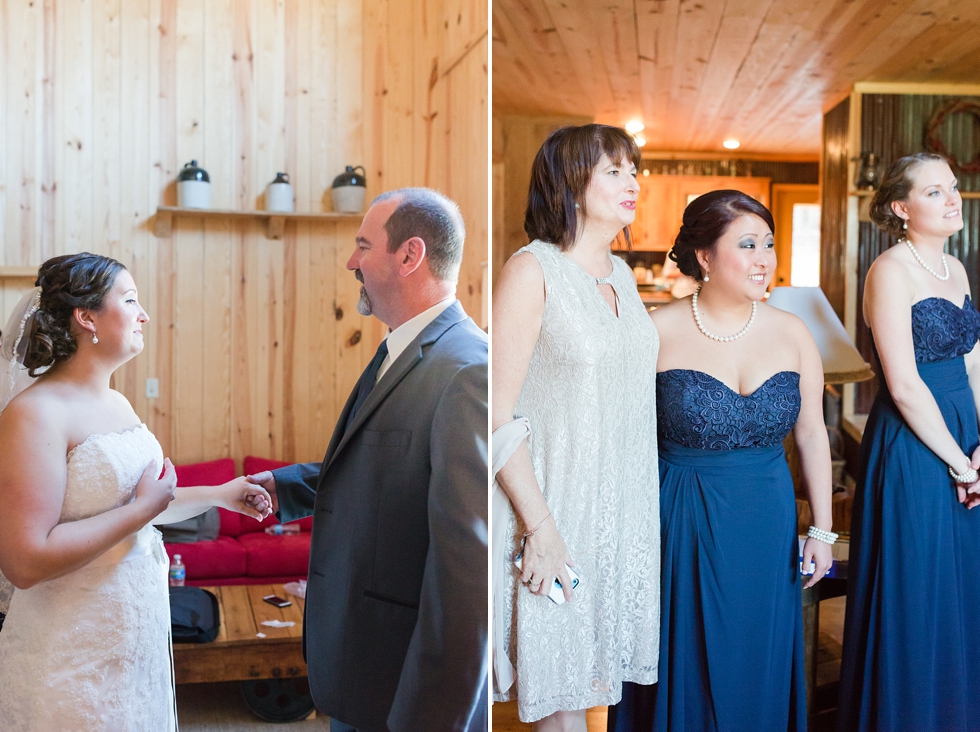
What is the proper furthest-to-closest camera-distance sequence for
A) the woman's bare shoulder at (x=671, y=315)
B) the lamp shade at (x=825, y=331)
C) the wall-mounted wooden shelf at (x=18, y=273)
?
the lamp shade at (x=825, y=331) < the woman's bare shoulder at (x=671, y=315) < the wall-mounted wooden shelf at (x=18, y=273)

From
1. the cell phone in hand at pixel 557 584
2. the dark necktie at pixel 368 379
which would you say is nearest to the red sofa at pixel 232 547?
the dark necktie at pixel 368 379

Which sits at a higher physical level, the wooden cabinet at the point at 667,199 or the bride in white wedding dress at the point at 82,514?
the wooden cabinet at the point at 667,199

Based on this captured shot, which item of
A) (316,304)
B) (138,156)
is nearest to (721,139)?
(316,304)

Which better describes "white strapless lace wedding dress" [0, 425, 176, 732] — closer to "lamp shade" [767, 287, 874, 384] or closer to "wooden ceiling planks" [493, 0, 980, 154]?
"wooden ceiling planks" [493, 0, 980, 154]

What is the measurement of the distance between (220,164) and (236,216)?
7cm

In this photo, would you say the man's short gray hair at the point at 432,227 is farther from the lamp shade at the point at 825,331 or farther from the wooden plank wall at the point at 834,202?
the wooden plank wall at the point at 834,202

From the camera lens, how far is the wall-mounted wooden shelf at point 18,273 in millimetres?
968

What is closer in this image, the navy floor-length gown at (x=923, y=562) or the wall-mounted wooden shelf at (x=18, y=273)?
the wall-mounted wooden shelf at (x=18, y=273)

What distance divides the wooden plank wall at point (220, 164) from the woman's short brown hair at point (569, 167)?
24 cm

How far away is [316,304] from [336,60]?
1.06 ft

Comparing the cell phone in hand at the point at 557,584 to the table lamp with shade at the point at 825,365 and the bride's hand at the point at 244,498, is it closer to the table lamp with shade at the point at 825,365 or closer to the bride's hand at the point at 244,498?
the bride's hand at the point at 244,498

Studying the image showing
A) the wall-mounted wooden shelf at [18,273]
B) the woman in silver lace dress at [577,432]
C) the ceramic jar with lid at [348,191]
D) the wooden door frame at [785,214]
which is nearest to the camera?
the wall-mounted wooden shelf at [18,273]

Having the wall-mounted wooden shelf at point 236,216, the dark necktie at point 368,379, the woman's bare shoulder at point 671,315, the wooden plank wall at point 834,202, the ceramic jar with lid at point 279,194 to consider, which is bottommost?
the dark necktie at point 368,379

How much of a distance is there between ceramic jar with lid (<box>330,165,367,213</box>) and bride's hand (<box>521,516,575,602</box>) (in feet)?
1.86
